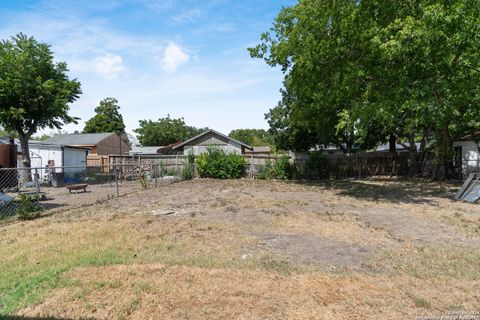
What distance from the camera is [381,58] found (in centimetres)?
1177

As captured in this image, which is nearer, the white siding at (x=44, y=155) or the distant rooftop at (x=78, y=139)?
the white siding at (x=44, y=155)

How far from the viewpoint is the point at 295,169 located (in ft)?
66.1

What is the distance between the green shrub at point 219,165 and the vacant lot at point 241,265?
37.0 ft

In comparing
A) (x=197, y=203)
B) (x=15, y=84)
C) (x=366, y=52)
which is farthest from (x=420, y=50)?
(x=15, y=84)

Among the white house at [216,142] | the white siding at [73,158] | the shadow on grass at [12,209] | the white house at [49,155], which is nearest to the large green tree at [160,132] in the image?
the white house at [216,142]

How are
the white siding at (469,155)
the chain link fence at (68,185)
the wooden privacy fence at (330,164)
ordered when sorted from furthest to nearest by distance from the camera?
the wooden privacy fence at (330,164) → the white siding at (469,155) → the chain link fence at (68,185)

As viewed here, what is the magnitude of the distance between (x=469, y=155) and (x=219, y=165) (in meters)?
15.1

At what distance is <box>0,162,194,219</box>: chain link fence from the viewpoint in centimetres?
927

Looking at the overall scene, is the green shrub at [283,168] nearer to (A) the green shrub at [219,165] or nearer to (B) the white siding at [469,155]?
(A) the green shrub at [219,165]

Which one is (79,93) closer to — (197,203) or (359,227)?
(197,203)

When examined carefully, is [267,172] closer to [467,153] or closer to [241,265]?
[467,153]

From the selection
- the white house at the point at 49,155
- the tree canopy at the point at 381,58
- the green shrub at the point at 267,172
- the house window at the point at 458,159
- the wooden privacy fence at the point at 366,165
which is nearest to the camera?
the tree canopy at the point at 381,58

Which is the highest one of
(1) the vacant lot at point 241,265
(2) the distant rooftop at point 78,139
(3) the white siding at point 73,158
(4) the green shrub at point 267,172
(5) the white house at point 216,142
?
(2) the distant rooftop at point 78,139

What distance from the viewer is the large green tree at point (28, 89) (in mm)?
18297
